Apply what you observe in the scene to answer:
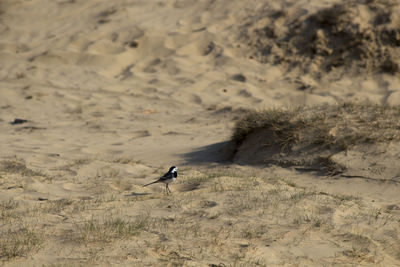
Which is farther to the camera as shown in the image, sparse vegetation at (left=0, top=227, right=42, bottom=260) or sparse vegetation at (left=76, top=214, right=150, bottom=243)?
sparse vegetation at (left=76, top=214, right=150, bottom=243)

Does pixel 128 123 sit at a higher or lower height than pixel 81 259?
lower

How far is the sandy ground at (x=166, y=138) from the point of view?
3826 mm

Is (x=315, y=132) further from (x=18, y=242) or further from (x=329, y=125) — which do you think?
(x=18, y=242)

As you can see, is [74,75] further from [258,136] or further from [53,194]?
[53,194]

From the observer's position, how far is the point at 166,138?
28.4 feet

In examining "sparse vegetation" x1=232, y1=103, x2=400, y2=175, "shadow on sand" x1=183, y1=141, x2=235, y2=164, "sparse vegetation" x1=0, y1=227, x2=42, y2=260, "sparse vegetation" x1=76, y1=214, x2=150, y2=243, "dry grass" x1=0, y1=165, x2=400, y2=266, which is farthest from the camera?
"shadow on sand" x1=183, y1=141, x2=235, y2=164

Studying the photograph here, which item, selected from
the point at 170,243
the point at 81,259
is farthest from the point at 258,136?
the point at 81,259

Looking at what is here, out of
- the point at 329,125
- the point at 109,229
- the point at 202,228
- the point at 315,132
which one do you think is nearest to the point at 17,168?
the point at 109,229

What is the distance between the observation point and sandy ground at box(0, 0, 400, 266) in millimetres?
3826

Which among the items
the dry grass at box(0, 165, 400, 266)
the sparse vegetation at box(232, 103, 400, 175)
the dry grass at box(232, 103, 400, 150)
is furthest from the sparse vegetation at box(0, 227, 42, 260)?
the dry grass at box(232, 103, 400, 150)

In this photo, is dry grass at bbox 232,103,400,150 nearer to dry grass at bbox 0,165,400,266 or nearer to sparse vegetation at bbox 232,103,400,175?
sparse vegetation at bbox 232,103,400,175

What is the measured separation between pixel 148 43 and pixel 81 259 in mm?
9990

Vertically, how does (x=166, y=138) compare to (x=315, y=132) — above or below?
below

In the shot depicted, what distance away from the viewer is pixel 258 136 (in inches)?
285
